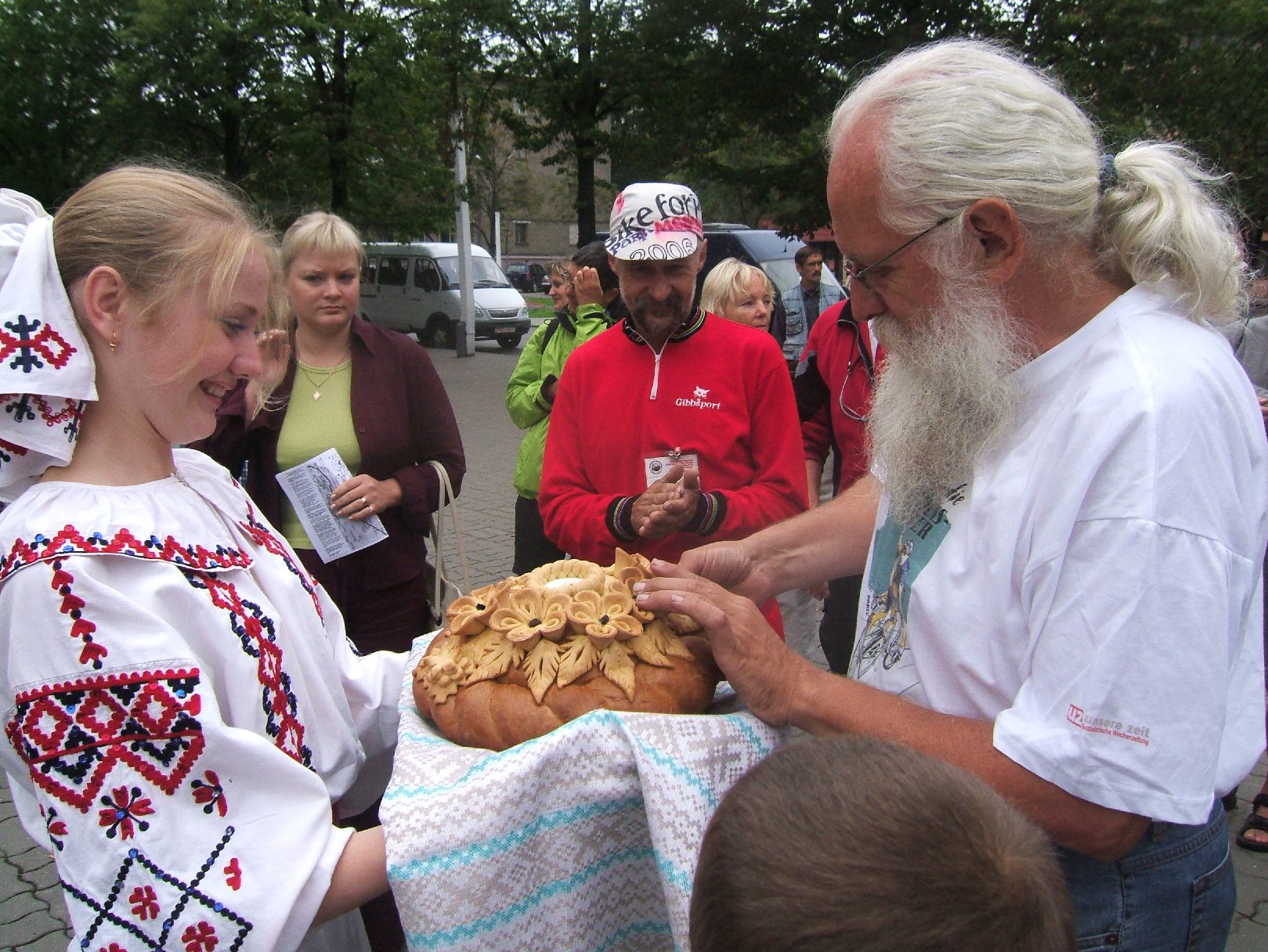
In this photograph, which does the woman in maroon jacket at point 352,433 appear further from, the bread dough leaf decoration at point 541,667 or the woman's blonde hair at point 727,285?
the woman's blonde hair at point 727,285

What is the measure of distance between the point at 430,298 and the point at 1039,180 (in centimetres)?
2090

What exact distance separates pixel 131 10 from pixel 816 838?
60.6ft

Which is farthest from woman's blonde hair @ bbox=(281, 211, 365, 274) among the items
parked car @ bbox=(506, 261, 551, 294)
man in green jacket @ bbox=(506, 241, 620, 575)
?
parked car @ bbox=(506, 261, 551, 294)

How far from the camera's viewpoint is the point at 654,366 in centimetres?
272

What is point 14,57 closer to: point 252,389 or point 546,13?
point 546,13

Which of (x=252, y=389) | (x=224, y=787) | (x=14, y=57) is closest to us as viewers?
(x=224, y=787)

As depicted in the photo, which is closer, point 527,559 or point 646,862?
point 646,862

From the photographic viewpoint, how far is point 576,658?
4.39 ft

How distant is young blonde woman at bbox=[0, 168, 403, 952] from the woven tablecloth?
13cm

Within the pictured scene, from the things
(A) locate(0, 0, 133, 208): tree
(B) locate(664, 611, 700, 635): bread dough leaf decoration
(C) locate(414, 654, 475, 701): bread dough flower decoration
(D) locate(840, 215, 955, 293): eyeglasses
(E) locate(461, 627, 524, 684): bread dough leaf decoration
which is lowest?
(C) locate(414, 654, 475, 701): bread dough flower decoration

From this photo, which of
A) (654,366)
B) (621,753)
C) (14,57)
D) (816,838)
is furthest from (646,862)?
(14,57)

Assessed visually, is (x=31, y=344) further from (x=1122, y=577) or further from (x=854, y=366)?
(x=854, y=366)

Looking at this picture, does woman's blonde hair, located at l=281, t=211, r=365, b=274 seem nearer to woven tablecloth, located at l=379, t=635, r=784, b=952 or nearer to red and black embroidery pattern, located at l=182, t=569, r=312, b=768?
red and black embroidery pattern, located at l=182, t=569, r=312, b=768

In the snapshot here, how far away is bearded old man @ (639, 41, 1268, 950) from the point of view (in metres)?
1.10
